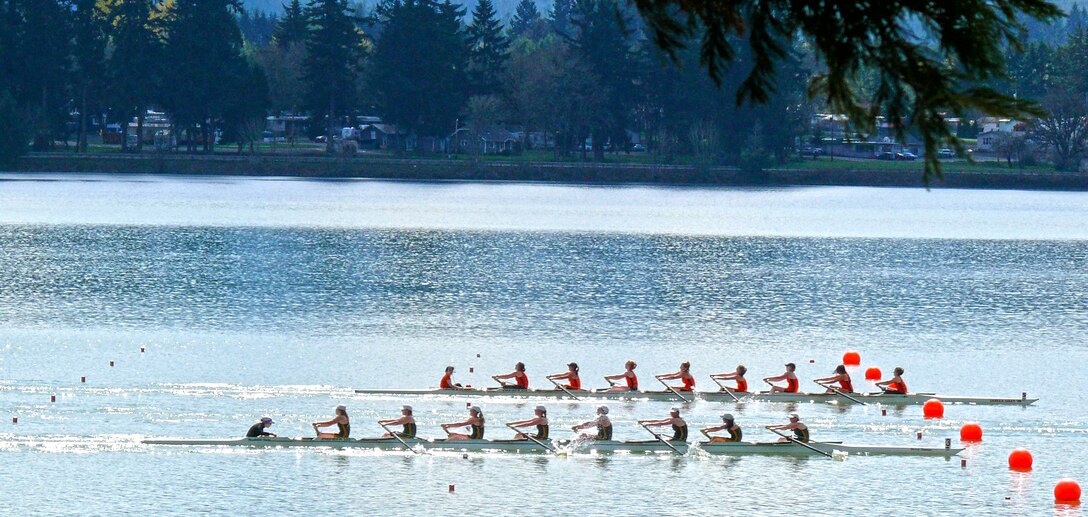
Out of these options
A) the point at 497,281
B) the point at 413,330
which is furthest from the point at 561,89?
the point at 413,330

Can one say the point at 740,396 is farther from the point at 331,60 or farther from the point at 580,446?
the point at 331,60

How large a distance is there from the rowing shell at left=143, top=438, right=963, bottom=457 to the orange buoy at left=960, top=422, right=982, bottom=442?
6.47ft

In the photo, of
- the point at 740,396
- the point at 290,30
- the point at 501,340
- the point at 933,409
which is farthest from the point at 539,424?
the point at 290,30

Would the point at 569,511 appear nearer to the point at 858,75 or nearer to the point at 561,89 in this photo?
the point at 858,75

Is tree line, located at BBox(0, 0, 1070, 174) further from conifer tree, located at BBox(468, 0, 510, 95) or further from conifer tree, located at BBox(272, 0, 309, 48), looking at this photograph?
conifer tree, located at BBox(272, 0, 309, 48)

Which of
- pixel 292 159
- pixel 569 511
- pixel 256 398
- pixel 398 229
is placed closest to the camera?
pixel 569 511

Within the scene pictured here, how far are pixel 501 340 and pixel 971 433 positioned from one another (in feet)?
69.8

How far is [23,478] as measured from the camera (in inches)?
1206

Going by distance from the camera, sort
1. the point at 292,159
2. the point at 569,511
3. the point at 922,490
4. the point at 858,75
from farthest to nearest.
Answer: the point at 292,159 < the point at 922,490 < the point at 569,511 < the point at 858,75

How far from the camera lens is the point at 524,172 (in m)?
156

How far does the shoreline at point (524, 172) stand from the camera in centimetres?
15238

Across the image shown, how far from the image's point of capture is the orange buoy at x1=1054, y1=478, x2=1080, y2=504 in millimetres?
30359

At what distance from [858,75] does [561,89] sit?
139192mm

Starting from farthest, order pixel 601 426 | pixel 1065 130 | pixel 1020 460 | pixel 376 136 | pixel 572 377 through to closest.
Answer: pixel 376 136, pixel 1065 130, pixel 572 377, pixel 601 426, pixel 1020 460
